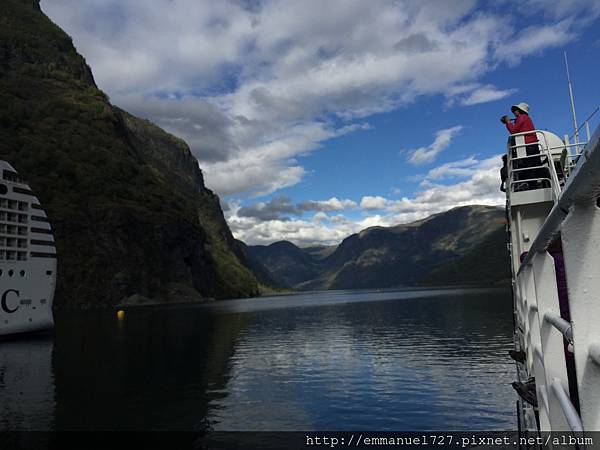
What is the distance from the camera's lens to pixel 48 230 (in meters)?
71.0

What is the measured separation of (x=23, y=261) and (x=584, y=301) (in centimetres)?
7297

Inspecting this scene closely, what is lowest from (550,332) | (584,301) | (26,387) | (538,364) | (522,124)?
(26,387)

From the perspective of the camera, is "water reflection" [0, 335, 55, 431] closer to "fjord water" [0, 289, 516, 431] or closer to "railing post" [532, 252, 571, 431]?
"fjord water" [0, 289, 516, 431]

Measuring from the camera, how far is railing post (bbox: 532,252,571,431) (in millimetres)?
5629

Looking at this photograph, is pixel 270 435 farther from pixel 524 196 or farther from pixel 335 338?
pixel 335 338

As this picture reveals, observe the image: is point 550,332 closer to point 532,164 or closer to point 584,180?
point 584,180

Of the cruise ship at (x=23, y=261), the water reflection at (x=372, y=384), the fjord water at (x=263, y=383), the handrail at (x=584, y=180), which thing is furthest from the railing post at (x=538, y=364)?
the cruise ship at (x=23, y=261)

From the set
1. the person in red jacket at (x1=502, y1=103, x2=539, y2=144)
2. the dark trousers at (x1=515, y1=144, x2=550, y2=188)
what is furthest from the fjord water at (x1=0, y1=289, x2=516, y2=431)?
the person in red jacket at (x1=502, y1=103, x2=539, y2=144)

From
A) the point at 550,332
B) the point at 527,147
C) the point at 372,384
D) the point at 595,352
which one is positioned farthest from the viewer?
the point at 372,384

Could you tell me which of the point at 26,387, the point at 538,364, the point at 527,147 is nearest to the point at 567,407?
the point at 538,364

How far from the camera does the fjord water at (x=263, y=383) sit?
23.5 metres

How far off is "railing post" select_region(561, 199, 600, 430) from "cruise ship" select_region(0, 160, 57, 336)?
230ft

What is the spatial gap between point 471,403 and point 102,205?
20010cm

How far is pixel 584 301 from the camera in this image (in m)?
3.68
